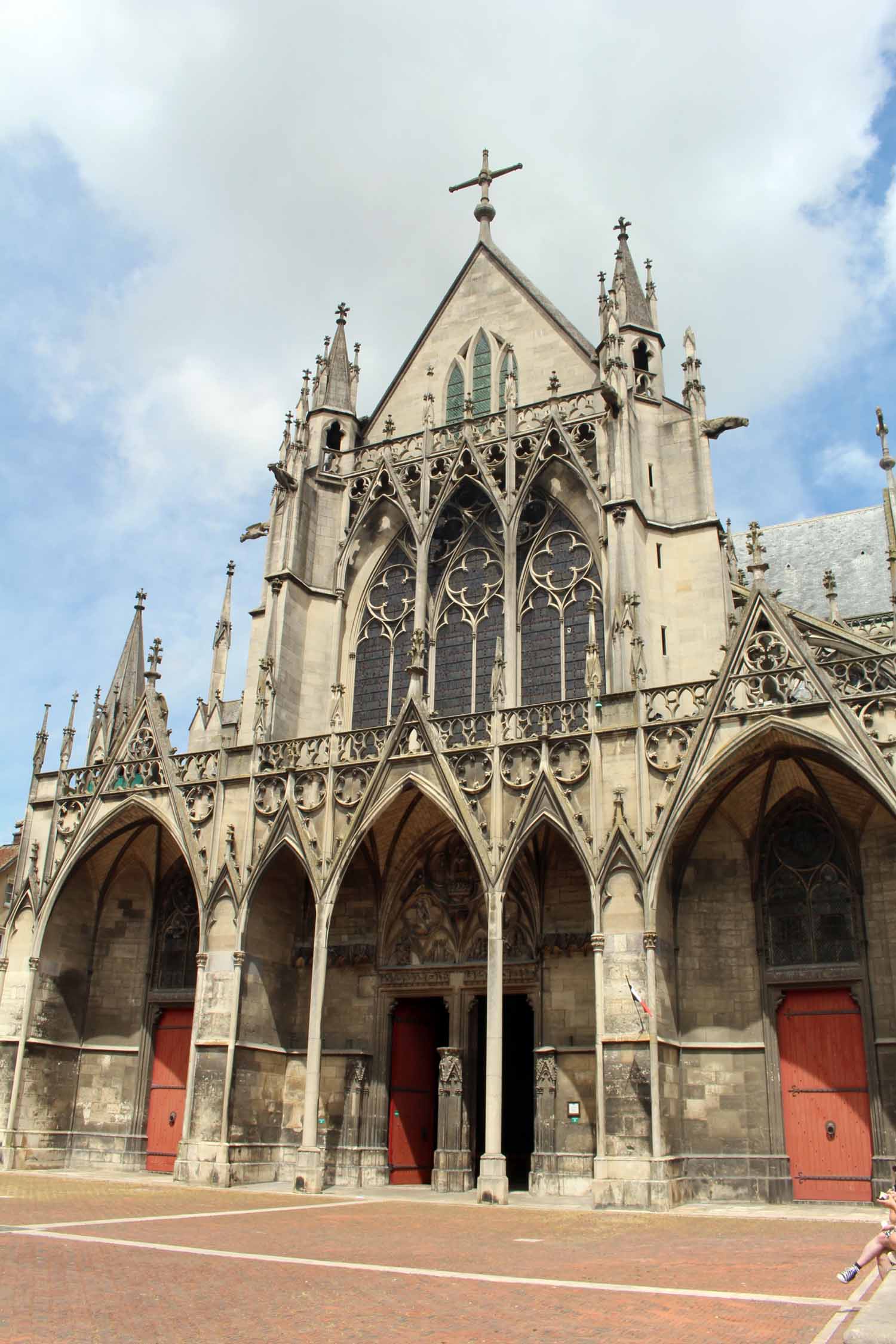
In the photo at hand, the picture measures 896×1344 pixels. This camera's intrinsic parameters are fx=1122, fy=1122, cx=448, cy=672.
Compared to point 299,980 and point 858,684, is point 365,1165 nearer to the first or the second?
point 299,980

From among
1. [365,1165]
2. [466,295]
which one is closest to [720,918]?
[365,1165]

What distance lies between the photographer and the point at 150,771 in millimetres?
21328

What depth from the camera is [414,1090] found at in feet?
64.8

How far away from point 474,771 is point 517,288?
12.8m

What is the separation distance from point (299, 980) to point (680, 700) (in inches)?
337

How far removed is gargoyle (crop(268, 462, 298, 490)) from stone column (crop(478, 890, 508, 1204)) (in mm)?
10765

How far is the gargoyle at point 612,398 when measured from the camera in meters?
21.3

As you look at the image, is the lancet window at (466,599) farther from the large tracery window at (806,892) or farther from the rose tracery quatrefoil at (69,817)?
the rose tracery quatrefoil at (69,817)

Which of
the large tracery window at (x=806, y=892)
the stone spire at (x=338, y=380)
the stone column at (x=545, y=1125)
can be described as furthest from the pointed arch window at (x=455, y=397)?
the stone column at (x=545, y=1125)

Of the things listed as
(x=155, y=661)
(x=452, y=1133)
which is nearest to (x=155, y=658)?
(x=155, y=661)

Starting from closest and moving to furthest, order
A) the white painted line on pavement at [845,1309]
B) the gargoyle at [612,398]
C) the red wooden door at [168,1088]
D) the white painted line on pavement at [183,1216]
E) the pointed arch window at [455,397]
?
the white painted line on pavement at [845,1309]
the white painted line on pavement at [183,1216]
the red wooden door at [168,1088]
the gargoyle at [612,398]
the pointed arch window at [455,397]

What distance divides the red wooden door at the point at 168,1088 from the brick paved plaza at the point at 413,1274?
655 centimetres

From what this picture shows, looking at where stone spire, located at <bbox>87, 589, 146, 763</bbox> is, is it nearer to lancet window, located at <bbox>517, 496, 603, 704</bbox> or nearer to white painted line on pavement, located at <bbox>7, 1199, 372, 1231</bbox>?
lancet window, located at <bbox>517, 496, 603, 704</bbox>

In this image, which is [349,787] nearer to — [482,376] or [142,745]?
[142,745]
